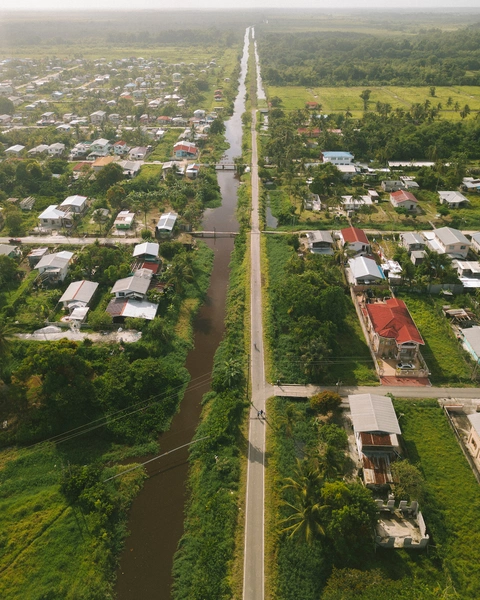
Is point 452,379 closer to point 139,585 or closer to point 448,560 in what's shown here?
point 448,560

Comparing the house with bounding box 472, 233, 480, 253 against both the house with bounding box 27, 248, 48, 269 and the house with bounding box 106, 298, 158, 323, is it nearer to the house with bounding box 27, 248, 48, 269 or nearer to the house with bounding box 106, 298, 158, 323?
the house with bounding box 106, 298, 158, 323

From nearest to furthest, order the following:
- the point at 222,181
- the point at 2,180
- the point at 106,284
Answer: the point at 106,284 < the point at 2,180 < the point at 222,181

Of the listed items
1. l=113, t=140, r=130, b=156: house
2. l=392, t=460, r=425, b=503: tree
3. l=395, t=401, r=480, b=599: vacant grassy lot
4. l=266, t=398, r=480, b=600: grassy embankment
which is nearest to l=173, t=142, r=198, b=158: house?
l=113, t=140, r=130, b=156: house

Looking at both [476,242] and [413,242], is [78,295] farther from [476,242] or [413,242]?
[476,242]

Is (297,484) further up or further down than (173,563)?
further up

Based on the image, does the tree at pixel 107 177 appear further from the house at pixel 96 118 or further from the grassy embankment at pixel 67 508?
the house at pixel 96 118

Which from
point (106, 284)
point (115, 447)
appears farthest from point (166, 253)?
point (115, 447)

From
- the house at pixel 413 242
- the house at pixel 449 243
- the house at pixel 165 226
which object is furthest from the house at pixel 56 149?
the house at pixel 449 243
